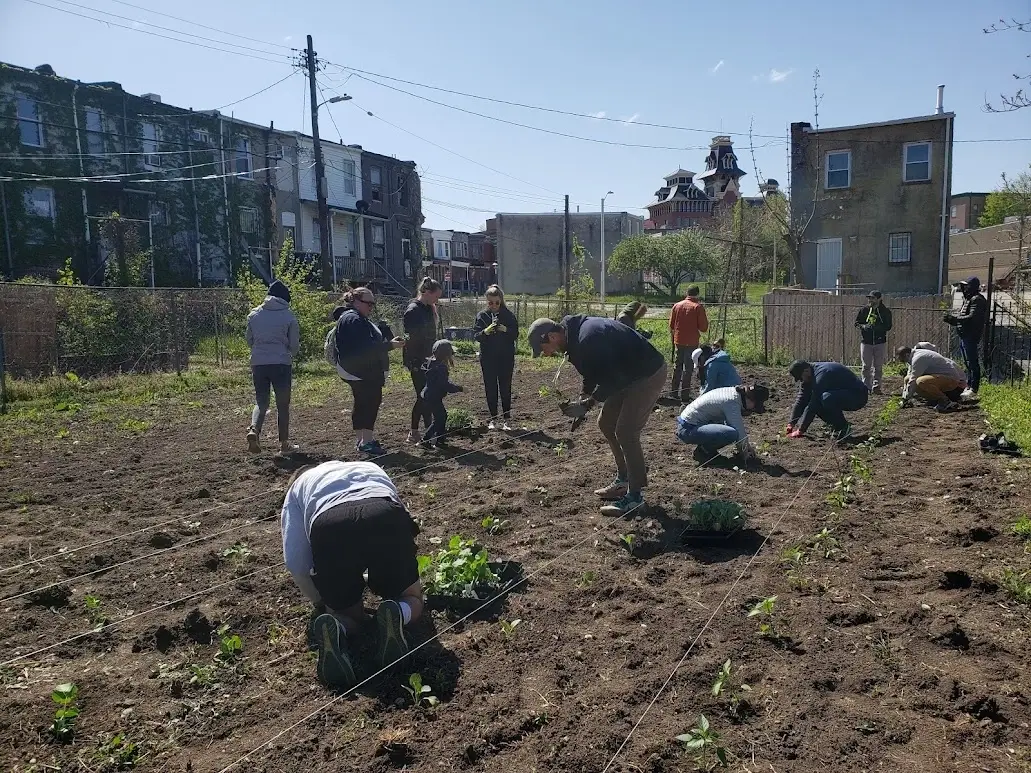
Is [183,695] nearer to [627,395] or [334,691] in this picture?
[334,691]

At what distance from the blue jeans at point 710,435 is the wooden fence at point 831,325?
10842 mm

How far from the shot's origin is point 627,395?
6.36 meters

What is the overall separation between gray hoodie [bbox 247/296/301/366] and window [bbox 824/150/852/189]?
24341 millimetres

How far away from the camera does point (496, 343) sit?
974 cm

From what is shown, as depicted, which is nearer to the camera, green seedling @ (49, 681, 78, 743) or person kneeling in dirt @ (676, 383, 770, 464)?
green seedling @ (49, 681, 78, 743)

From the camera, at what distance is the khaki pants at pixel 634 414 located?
634cm

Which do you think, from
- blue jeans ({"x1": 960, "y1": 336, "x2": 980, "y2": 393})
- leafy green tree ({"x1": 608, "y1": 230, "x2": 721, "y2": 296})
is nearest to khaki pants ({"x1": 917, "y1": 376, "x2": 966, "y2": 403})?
blue jeans ({"x1": 960, "y1": 336, "x2": 980, "y2": 393})

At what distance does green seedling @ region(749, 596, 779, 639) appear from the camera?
408 centimetres

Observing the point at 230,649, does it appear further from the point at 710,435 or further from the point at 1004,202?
the point at 1004,202

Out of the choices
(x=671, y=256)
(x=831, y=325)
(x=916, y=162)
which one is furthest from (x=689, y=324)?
(x=671, y=256)

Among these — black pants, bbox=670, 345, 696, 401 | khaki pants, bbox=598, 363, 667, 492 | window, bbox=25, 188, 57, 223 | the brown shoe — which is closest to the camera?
khaki pants, bbox=598, 363, 667, 492

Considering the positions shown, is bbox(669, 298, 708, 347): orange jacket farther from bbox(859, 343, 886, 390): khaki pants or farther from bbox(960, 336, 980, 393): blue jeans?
bbox(960, 336, 980, 393): blue jeans

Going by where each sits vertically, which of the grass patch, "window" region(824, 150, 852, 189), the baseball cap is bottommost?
the grass patch

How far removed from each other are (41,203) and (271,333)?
77.3 ft
